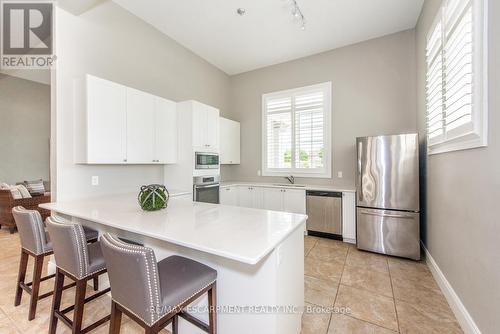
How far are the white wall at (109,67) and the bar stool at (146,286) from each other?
1.98m

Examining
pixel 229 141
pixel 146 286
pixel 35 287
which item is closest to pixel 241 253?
pixel 146 286

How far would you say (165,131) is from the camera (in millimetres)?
3365

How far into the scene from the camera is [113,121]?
2650mm

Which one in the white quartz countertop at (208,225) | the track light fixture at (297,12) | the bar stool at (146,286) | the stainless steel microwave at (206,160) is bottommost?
the bar stool at (146,286)

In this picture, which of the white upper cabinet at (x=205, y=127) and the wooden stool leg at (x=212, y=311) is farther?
the white upper cabinet at (x=205, y=127)

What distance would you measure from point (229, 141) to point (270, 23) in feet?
7.62

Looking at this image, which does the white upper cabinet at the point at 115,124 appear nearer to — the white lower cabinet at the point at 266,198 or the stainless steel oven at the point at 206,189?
the stainless steel oven at the point at 206,189

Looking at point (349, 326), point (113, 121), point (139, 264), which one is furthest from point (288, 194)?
point (139, 264)

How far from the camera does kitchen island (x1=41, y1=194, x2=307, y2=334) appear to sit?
3.91ft

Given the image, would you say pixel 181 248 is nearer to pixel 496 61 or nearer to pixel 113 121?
pixel 113 121

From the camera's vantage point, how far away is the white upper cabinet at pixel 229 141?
4586mm

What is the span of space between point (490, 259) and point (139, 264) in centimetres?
211

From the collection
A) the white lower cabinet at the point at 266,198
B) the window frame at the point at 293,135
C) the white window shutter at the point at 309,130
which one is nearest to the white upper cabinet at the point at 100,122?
the white lower cabinet at the point at 266,198

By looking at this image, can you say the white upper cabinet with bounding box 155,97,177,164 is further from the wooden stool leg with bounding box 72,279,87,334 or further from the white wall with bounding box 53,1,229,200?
the wooden stool leg with bounding box 72,279,87,334
